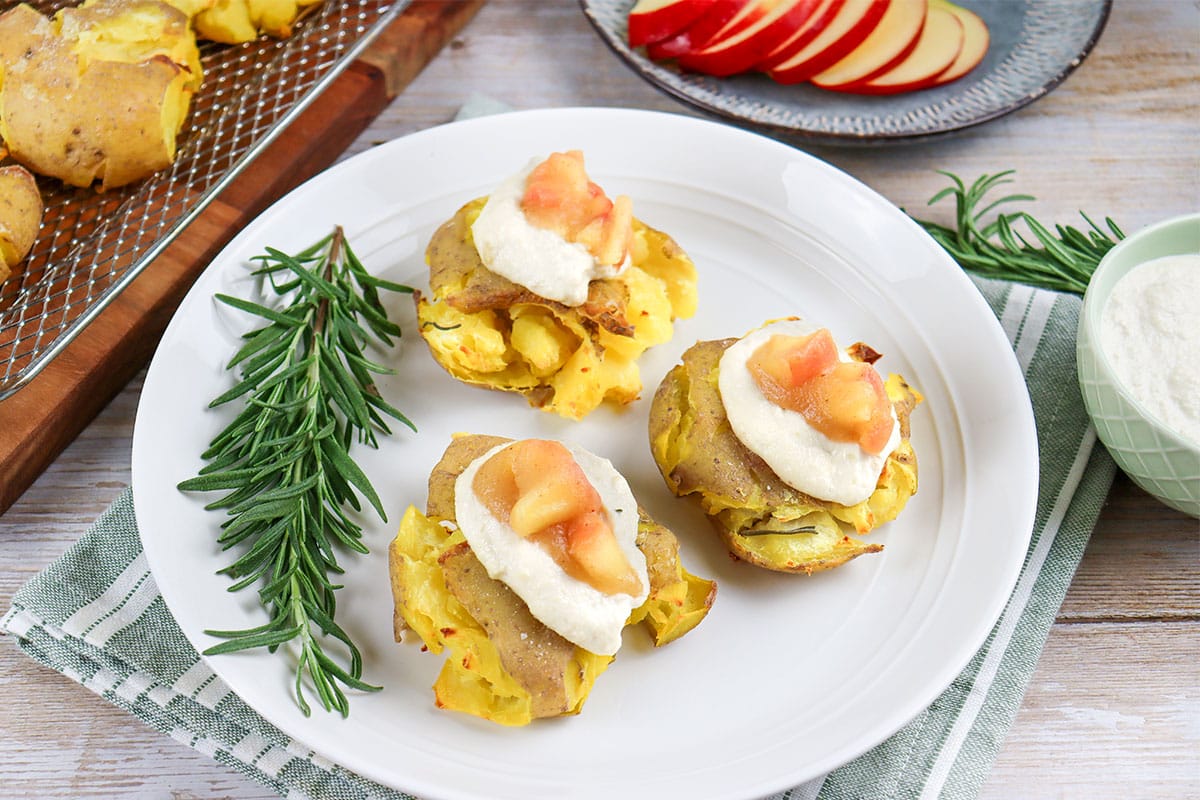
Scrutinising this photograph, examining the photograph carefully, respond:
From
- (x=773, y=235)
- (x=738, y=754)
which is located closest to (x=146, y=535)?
(x=738, y=754)

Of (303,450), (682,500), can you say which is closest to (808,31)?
(682,500)

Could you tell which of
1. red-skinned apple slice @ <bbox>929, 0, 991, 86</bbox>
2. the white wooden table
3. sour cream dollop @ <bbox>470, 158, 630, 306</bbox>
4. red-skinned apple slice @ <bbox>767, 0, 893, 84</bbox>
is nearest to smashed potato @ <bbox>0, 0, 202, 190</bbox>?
the white wooden table

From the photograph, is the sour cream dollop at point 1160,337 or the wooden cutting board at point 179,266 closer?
the sour cream dollop at point 1160,337

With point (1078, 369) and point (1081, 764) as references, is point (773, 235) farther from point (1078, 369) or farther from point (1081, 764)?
point (1081, 764)

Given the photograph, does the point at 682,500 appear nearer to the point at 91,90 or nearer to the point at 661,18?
the point at 661,18

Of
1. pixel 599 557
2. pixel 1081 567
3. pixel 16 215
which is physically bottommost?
pixel 1081 567

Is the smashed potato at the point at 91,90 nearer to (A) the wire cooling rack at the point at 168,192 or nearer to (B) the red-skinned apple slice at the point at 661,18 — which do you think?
(A) the wire cooling rack at the point at 168,192

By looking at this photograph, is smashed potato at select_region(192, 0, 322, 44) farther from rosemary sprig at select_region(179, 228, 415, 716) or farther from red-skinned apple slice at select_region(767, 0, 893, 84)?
red-skinned apple slice at select_region(767, 0, 893, 84)

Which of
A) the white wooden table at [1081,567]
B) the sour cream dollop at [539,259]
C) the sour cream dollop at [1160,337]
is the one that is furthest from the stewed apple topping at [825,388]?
the white wooden table at [1081,567]
